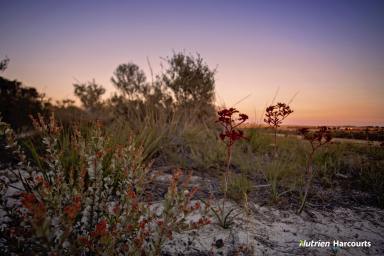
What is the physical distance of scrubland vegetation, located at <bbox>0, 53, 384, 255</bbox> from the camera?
52.0 inches

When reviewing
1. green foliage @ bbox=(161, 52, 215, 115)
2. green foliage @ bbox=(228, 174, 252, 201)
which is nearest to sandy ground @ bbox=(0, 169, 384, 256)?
green foliage @ bbox=(228, 174, 252, 201)

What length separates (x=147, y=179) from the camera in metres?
3.18

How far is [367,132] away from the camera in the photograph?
238 inches

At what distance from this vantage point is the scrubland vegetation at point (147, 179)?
1.32 m

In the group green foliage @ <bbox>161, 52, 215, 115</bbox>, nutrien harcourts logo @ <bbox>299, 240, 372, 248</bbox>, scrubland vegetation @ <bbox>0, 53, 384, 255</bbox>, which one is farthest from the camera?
green foliage @ <bbox>161, 52, 215, 115</bbox>

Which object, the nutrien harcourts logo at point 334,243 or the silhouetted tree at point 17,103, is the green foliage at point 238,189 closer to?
the nutrien harcourts logo at point 334,243

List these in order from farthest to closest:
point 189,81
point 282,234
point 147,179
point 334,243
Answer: point 189,81, point 147,179, point 282,234, point 334,243

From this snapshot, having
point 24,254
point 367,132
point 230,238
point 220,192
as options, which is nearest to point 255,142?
point 367,132

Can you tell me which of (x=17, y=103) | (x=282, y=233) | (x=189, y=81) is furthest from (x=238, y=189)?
(x=17, y=103)

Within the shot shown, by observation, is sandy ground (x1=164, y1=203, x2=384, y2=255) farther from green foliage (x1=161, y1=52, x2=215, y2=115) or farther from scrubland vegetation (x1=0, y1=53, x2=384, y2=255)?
green foliage (x1=161, y1=52, x2=215, y2=115)

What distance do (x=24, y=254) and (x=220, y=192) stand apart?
236 cm

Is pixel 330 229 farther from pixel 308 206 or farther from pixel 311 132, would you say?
pixel 311 132

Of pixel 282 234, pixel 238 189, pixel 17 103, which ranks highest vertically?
pixel 17 103

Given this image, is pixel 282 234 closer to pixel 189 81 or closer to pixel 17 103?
pixel 189 81
